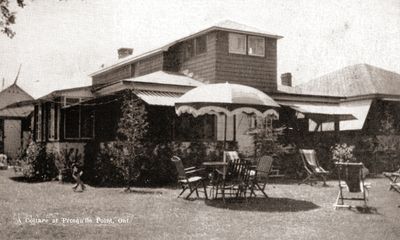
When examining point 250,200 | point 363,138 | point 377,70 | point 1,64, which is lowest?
point 250,200

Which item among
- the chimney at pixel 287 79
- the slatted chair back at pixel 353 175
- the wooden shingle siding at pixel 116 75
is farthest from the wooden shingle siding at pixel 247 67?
the chimney at pixel 287 79

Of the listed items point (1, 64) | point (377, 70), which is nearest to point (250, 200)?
point (1, 64)

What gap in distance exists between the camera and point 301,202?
1071cm

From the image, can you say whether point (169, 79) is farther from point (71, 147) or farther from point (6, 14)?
point (6, 14)

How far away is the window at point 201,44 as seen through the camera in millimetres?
21156

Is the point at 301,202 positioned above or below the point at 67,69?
below

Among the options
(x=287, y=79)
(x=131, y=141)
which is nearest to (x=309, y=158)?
(x=131, y=141)

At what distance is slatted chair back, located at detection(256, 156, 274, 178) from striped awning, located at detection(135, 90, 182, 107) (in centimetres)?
513

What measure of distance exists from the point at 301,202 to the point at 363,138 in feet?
31.8

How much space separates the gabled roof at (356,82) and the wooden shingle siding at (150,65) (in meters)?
7.76

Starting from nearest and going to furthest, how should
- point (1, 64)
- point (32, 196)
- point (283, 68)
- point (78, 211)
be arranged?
1. point (78, 211)
2. point (1, 64)
3. point (32, 196)
4. point (283, 68)

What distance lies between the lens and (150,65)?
24.8m

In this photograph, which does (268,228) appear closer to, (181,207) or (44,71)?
(181,207)

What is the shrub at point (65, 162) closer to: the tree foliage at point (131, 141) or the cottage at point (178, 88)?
the cottage at point (178, 88)
